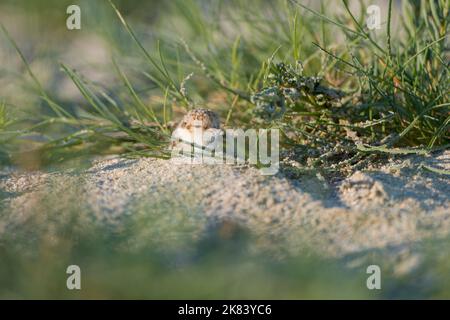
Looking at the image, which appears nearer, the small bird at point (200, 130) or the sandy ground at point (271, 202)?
the sandy ground at point (271, 202)

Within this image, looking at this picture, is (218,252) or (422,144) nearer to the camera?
(218,252)

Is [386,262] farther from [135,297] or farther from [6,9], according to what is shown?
[6,9]

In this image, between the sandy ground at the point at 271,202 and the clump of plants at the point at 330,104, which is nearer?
the sandy ground at the point at 271,202

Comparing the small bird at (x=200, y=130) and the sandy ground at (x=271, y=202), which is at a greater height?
the small bird at (x=200, y=130)

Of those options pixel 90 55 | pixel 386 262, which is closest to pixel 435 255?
pixel 386 262

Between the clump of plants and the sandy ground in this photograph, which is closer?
the sandy ground
